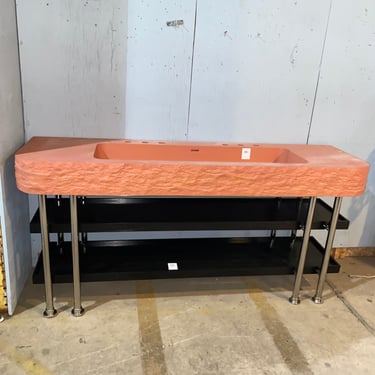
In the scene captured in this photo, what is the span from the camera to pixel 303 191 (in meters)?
1.92

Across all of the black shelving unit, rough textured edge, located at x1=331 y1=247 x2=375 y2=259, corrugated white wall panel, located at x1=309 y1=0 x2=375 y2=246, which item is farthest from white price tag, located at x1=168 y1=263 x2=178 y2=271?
rough textured edge, located at x1=331 y1=247 x2=375 y2=259

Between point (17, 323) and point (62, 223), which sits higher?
point (62, 223)

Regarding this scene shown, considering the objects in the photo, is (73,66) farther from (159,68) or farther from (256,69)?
(256,69)

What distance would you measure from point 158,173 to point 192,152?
50cm

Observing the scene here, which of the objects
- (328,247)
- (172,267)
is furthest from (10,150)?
(328,247)

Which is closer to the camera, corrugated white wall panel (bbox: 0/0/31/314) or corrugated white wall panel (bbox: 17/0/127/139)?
corrugated white wall panel (bbox: 0/0/31/314)

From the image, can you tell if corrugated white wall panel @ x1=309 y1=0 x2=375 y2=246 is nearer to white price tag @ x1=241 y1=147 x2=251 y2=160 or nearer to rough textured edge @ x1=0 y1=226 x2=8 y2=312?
white price tag @ x1=241 y1=147 x2=251 y2=160

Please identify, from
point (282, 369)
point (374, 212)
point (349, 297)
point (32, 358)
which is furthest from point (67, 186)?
point (374, 212)

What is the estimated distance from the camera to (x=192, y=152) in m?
2.22

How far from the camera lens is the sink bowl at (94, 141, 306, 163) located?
2148mm

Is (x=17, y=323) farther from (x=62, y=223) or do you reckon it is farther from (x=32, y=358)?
(x=62, y=223)

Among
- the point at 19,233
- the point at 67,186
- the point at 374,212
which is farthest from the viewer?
the point at 374,212

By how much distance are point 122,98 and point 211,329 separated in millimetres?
1332

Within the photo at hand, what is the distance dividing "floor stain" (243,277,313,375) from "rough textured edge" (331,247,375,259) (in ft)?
2.59
